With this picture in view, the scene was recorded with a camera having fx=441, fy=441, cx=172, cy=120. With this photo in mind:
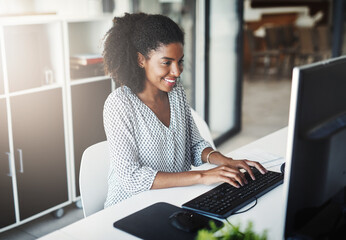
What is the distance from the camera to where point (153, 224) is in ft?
4.03

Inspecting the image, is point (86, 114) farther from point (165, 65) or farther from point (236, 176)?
point (236, 176)

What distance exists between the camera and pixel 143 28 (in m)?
1.68

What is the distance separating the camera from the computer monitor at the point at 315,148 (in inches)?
37.6

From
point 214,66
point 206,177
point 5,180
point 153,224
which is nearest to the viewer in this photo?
point 153,224

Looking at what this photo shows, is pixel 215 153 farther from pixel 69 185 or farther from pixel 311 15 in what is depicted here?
pixel 311 15

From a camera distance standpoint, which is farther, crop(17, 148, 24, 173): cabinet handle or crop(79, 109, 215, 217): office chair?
crop(17, 148, 24, 173): cabinet handle

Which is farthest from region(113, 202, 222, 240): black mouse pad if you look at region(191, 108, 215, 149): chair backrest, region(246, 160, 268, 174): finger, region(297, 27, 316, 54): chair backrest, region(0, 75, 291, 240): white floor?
region(297, 27, 316, 54): chair backrest

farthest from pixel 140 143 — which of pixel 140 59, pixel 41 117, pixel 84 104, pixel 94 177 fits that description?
pixel 84 104

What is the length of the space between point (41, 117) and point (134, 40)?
1164 millimetres

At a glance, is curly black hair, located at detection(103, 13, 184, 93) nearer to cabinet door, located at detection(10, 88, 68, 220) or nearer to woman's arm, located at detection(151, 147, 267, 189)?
woman's arm, located at detection(151, 147, 267, 189)

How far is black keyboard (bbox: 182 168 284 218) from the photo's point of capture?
4.24ft

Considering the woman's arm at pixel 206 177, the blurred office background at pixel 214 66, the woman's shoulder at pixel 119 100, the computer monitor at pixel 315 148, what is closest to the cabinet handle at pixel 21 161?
the blurred office background at pixel 214 66

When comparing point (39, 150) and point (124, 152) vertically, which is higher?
point (124, 152)

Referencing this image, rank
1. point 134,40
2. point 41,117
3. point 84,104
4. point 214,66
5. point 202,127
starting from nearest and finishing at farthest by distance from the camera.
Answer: point 134,40 < point 202,127 < point 41,117 < point 84,104 < point 214,66
